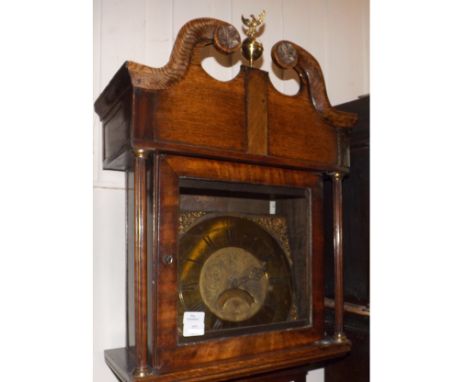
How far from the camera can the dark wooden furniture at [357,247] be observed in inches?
58.4

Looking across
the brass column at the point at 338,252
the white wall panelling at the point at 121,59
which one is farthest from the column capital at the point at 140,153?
the brass column at the point at 338,252

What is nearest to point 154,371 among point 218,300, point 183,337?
point 183,337

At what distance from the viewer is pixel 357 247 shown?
151 centimetres

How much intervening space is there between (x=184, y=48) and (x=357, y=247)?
87 centimetres

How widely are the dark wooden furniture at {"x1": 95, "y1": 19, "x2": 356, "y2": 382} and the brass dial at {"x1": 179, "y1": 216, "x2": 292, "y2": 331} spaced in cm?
3

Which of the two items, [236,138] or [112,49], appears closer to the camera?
[236,138]

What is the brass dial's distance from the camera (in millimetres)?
1173

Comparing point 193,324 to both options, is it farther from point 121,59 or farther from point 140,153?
point 121,59

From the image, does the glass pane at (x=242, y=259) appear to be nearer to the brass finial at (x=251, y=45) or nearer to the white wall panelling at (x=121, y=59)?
the white wall panelling at (x=121, y=59)

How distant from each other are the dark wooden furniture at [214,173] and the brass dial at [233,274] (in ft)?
0.10

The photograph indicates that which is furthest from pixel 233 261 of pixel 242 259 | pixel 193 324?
pixel 193 324

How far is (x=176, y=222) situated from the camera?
1.08 meters
